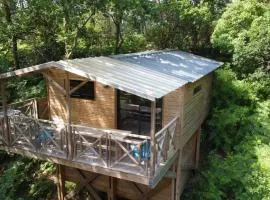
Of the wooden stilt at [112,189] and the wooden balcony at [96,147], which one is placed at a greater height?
the wooden balcony at [96,147]

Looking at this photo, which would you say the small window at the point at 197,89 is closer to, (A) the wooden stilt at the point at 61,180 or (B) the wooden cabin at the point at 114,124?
(B) the wooden cabin at the point at 114,124

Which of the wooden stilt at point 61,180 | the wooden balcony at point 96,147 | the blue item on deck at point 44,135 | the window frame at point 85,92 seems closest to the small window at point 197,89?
the wooden balcony at point 96,147

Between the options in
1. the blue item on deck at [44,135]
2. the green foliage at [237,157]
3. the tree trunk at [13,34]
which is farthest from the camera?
the tree trunk at [13,34]

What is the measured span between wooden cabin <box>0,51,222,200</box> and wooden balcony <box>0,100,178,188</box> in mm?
26

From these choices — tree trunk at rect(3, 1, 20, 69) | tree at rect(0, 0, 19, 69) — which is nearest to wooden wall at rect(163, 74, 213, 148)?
tree at rect(0, 0, 19, 69)

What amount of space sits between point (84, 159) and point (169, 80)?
11.1 ft

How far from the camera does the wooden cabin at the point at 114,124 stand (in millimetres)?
7836

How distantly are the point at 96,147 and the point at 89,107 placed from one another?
8.50 ft

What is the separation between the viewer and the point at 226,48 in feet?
57.2

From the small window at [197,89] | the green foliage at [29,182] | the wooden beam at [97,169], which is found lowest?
the green foliage at [29,182]

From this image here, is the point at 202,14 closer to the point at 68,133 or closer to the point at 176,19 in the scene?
the point at 176,19

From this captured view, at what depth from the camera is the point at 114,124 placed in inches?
420

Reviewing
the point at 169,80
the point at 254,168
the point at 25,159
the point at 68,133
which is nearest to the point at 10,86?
the point at 25,159

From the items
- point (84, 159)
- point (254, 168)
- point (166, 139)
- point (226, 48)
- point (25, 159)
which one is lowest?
point (25, 159)
